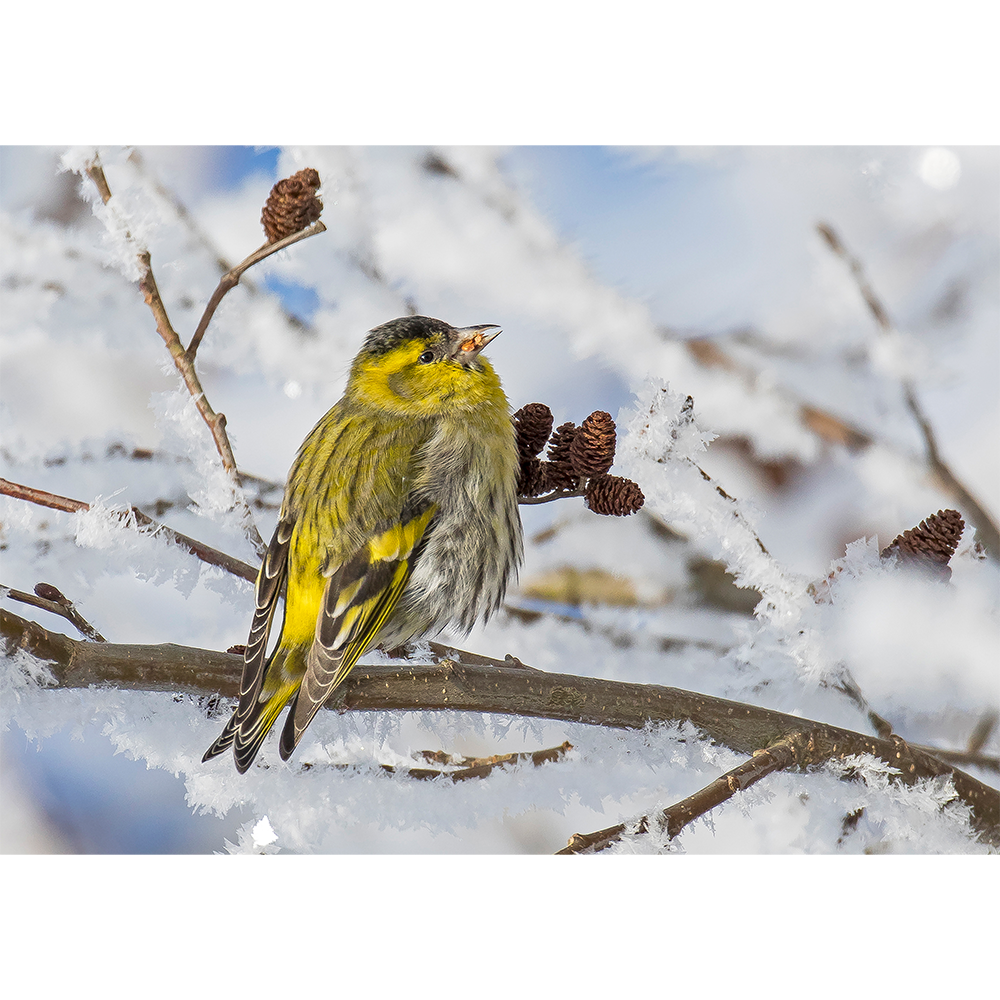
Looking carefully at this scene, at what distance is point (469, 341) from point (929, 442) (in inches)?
29.5

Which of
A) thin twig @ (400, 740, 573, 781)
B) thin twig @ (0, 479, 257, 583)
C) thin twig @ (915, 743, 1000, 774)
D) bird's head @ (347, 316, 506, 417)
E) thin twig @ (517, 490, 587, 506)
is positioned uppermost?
bird's head @ (347, 316, 506, 417)

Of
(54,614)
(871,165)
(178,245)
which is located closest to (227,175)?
(178,245)

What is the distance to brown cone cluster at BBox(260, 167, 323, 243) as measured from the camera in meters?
1.53

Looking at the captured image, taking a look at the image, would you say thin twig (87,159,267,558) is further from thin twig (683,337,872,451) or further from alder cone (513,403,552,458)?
thin twig (683,337,872,451)

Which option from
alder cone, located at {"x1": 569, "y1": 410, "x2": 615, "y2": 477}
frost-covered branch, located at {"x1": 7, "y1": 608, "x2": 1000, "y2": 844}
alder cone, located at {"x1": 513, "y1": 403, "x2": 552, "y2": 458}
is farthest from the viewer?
alder cone, located at {"x1": 513, "y1": 403, "x2": 552, "y2": 458}

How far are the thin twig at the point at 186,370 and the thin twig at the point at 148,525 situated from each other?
4 centimetres

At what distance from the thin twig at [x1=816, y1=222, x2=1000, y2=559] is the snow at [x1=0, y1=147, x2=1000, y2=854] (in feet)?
0.05

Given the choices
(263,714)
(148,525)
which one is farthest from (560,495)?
(148,525)

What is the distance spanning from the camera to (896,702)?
1.58 m

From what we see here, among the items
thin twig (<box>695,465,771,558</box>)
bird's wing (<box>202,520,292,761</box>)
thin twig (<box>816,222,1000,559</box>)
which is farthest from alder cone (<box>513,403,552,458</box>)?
thin twig (<box>816,222,1000,559</box>)

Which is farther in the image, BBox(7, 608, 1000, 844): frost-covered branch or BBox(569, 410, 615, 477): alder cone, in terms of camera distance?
BBox(569, 410, 615, 477): alder cone

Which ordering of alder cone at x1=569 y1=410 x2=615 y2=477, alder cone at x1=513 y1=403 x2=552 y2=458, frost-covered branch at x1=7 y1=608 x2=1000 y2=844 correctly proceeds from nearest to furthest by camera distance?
frost-covered branch at x1=7 y1=608 x2=1000 y2=844 → alder cone at x1=569 y1=410 x2=615 y2=477 → alder cone at x1=513 y1=403 x2=552 y2=458

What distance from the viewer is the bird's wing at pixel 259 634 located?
1376mm

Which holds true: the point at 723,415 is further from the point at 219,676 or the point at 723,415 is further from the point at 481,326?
the point at 219,676
